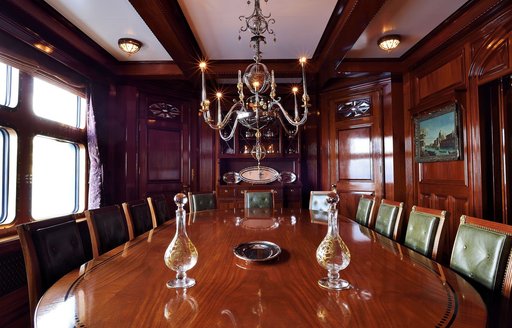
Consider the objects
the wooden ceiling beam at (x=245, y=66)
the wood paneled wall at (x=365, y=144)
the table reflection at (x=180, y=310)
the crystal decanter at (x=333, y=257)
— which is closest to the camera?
the table reflection at (x=180, y=310)

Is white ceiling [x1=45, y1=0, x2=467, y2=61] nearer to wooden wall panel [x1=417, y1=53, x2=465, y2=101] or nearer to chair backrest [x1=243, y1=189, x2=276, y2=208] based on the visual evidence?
wooden wall panel [x1=417, y1=53, x2=465, y2=101]

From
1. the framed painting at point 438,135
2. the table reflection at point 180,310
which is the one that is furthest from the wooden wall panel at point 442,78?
the table reflection at point 180,310

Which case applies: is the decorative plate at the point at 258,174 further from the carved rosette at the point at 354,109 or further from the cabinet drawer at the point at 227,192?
the carved rosette at the point at 354,109

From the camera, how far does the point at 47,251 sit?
110 cm

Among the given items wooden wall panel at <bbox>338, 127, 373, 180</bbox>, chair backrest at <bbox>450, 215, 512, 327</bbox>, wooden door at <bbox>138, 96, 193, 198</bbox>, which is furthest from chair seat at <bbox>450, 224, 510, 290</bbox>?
wooden door at <bbox>138, 96, 193, 198</bbox>

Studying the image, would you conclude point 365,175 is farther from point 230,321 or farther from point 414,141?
point 230,321

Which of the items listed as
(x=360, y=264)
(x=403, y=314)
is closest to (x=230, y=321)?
(x=403, y=314)

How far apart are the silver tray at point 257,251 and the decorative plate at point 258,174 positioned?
2707mm

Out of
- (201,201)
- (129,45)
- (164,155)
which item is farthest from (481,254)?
(164,155)

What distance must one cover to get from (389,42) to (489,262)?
2330mm

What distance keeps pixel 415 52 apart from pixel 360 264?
2.80 m

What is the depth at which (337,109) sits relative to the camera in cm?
395

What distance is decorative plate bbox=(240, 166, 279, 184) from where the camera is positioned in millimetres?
4105

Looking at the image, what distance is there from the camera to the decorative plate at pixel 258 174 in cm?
411
